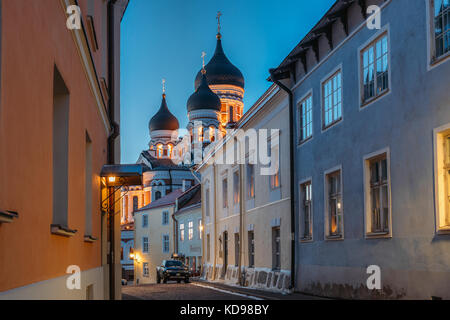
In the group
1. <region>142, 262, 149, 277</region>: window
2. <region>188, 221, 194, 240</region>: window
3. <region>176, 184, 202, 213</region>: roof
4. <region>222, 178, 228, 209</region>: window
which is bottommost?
<region>142, 262, 149, 277</region>: window

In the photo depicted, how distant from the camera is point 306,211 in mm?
21891

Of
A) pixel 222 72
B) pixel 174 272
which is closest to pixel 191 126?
pixel 222 72

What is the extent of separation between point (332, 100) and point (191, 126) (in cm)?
6885

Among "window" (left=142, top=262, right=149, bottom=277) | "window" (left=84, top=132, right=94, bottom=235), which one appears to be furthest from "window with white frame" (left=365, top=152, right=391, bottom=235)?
"window" (left=142, top=262, right=149, bottom=277)

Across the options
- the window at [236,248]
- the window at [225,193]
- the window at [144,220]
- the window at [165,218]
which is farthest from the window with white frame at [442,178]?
the window at [144,220]

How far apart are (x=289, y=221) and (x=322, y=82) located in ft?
18.1

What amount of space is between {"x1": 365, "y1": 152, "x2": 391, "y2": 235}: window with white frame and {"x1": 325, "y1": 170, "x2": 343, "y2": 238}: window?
6.73 ft

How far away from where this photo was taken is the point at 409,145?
13766 mm

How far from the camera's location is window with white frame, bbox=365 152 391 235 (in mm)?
15164

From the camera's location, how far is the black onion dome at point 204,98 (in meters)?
83.0

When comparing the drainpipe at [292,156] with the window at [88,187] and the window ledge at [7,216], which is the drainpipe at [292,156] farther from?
the window ledge at [7,216]

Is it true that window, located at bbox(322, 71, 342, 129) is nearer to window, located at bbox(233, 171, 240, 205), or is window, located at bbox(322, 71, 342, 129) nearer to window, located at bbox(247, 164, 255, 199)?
window, located at bbox(247, 164, 255, 199)

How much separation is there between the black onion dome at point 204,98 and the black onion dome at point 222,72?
3257 mm

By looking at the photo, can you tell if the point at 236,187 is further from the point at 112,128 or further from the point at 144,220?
the point at 144,220
